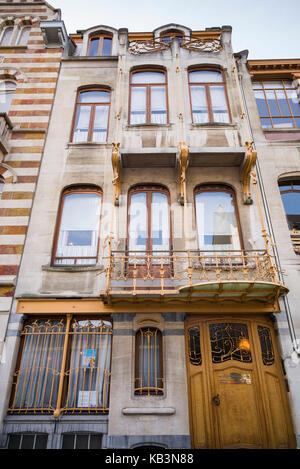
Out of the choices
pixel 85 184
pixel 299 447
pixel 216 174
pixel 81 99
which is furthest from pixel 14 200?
pixel 299 447

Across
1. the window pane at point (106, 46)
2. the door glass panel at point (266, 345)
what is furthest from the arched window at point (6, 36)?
the door glass panel at point (266, 345)

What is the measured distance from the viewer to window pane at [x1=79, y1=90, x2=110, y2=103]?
11.3 metres

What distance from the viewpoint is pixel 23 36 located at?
12.9m

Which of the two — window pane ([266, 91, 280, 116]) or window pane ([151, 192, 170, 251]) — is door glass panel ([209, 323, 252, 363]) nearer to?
window pane ([151, 192, 170, 251])

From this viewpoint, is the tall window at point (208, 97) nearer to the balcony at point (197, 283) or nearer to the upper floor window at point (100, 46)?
the upper floor window at point (100, 46)

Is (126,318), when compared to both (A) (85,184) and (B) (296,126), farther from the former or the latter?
(B) (296,126)

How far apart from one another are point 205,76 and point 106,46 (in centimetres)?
489

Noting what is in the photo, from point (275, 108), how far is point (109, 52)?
24.1ft

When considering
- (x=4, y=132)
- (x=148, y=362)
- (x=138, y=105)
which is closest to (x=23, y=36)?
(x=4, y=132)

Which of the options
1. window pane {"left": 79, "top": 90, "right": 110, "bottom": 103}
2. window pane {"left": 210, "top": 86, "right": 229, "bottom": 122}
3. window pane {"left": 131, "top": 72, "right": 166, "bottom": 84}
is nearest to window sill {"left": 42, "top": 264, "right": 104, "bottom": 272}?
window pane {"left": 210, "top": 86, "right": 229, "bottom": 122}

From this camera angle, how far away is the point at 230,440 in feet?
21.9

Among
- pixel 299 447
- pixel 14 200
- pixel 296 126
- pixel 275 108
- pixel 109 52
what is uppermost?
pixel 109 52

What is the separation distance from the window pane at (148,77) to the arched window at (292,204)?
6.01 metres

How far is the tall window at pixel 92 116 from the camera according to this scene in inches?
415
